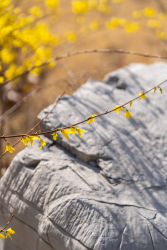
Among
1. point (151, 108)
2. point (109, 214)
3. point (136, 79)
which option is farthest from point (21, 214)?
point (136, 79)

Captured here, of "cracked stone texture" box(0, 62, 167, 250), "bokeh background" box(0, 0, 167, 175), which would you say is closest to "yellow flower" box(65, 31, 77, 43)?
"bokeh background" box(0, 0, 167, 175)

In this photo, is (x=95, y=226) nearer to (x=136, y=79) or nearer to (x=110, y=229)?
(x=110, y=229)

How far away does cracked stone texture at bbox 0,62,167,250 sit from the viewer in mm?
1275

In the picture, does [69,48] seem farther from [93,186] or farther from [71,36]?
[93,186]

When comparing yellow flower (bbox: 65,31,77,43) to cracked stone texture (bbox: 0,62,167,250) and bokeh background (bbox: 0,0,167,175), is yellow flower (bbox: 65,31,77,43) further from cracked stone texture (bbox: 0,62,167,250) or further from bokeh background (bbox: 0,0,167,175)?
cracked stone texture (bbox: 0,62,167,250)

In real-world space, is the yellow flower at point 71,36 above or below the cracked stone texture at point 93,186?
above

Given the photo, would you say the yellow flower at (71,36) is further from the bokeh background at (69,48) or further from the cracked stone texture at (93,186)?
the cracked stone texture at (93,186)

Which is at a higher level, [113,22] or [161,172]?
[113,22]

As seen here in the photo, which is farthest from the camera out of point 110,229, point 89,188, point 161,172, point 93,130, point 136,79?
point 136,79

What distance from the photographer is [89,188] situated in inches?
55.3

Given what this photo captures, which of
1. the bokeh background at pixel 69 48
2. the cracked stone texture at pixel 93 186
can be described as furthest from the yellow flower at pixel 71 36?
the cracked stone texture at pixel 93 186

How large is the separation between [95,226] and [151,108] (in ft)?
3.51

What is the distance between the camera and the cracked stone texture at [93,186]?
50.2 inches

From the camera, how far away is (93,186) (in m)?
1.42
